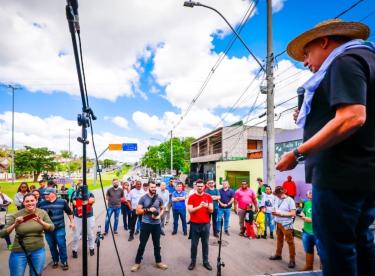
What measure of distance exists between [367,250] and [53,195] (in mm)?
7094

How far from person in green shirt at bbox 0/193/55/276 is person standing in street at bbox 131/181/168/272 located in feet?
7.33

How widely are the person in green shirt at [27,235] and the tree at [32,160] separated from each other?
59.2m

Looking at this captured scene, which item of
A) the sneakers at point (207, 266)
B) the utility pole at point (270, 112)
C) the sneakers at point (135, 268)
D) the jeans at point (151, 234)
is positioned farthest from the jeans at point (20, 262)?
the utility pole at point (270, 112)

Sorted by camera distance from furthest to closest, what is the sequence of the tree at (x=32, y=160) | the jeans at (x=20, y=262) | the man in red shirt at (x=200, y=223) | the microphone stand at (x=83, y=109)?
the tree at (x=32, y=160)
the man in red shirt at (x=200, y=223)
the jeans at (x=20, y=262)
the microphone stand at (x=83, y=109)

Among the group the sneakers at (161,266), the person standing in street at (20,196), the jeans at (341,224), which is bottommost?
the sneakers at (161,266)

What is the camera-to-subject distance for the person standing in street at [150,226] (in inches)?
251

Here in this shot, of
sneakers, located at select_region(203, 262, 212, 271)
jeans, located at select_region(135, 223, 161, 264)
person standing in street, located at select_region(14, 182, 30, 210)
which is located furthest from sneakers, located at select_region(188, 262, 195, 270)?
person standing in street, located at select_region(14, 182, 30, 210)

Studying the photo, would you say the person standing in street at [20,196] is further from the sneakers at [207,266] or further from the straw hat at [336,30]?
the straw hat at [336,30]

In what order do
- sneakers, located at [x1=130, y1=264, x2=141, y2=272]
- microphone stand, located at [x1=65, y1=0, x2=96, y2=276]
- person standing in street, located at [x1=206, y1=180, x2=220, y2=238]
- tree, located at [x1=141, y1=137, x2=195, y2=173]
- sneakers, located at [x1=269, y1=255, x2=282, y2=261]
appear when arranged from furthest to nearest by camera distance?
1. tree, located at [x1=141, y1=137, x2=195, y2=173]
2. person standing in street, located at [x1=206, y1=180, x2=220, y2=238]
3. sneakers, located at [x1=269, y1=255, x2=282, y2=261]
4. sneakers, located at [x1=130, y1=264, x2=141, y2=272]
5. microphone stand, located at [x1=65, y1=0, x2=96, y2=276]

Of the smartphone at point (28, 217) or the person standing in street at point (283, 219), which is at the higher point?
the smartphone at point (28, 217)

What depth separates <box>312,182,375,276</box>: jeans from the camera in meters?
1.21

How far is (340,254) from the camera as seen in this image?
1.24 metres

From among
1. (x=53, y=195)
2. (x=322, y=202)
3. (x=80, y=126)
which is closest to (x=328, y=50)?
(x=322, y=202)

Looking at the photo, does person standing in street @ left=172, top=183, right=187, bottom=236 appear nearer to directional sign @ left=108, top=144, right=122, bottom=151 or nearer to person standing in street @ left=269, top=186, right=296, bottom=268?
person standing in street @ left=269, top=186, right=296, bottom=268
